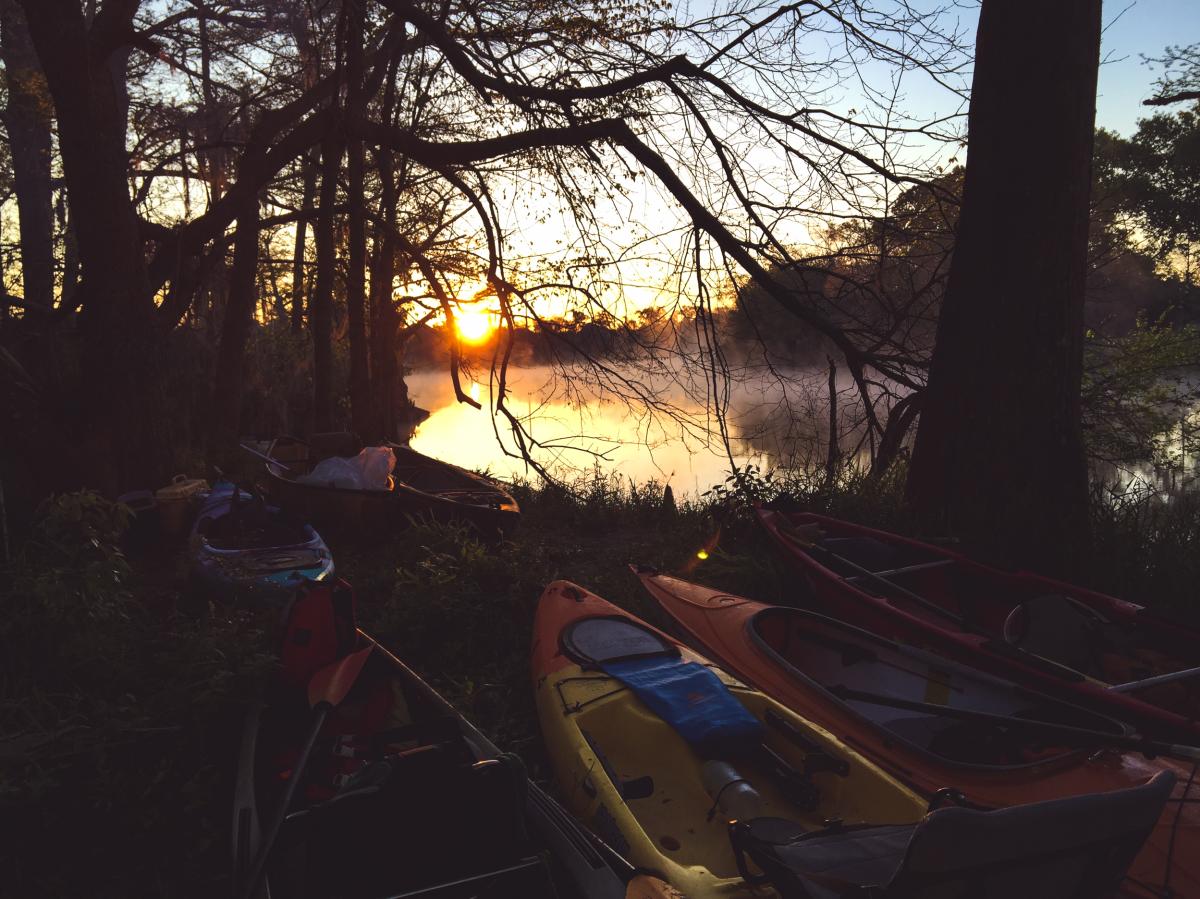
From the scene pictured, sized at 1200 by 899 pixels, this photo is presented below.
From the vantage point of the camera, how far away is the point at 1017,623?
4.34m

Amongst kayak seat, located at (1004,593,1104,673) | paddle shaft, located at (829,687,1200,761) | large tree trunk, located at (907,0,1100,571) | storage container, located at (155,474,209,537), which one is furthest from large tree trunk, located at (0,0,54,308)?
kayak seat, located at (1004,593,1104,673)

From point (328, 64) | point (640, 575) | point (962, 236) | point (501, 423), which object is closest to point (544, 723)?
point (640, 575)

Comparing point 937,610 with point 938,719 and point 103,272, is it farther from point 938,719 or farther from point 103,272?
point 103,272

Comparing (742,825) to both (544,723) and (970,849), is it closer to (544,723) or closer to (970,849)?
(970,849)

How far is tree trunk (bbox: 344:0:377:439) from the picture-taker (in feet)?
26.2

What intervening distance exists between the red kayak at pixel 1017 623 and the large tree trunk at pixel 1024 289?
1034 mm

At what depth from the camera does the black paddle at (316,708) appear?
258cm

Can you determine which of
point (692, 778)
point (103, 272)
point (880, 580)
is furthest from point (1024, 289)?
point (103, 272)

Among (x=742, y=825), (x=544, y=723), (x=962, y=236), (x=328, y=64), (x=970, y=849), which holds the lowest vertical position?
(x=544, y=723)

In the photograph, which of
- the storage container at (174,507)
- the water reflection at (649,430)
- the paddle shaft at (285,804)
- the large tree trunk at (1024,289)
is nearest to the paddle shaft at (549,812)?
the paddle shaft at (285,804)

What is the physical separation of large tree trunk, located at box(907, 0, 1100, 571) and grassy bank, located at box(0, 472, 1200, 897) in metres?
0.70

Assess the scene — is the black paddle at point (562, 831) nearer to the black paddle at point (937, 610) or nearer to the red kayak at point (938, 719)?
the red kayak at point (938, 719)

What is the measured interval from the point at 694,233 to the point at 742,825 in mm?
5346

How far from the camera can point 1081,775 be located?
10.4 ft
